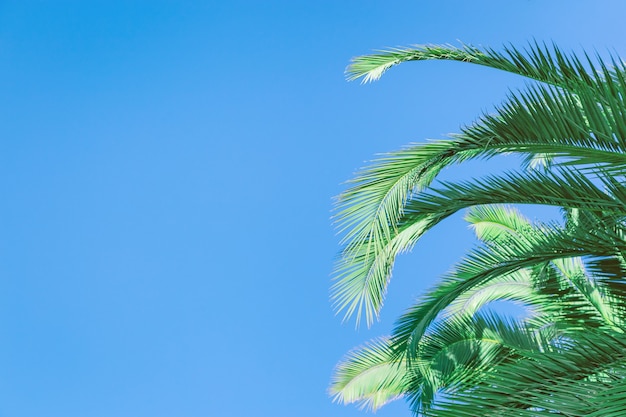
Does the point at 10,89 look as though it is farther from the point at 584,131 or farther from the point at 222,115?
the point at 584,131

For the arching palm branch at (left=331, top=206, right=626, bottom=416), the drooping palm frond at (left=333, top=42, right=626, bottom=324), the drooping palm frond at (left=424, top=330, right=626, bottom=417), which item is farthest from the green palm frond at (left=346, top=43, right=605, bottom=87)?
the drooping palm frond at (left=424, top=330, right=626, bottom=417)

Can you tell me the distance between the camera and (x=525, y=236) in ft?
16.3

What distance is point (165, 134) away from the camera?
31.8 m

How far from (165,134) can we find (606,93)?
30.1 meters

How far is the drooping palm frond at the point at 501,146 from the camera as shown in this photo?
3.16m

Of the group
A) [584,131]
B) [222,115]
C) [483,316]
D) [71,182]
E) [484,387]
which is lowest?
[484,387]

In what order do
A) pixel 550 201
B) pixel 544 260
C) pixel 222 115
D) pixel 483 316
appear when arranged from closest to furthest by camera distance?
pixel 550 201 < pixel 544 260 < pixel 483 316 < pixel 222 115

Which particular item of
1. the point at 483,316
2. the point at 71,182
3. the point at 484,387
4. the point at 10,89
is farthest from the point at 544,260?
the point at 10,89

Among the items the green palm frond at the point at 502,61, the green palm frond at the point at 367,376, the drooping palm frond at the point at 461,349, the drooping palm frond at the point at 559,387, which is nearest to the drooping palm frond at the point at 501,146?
the green palm frond at the point at 502,61

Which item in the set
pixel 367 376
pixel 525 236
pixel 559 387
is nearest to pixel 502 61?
pixel 525 236

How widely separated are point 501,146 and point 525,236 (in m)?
1.52

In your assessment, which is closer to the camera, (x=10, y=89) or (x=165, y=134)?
(x=165, y=134)

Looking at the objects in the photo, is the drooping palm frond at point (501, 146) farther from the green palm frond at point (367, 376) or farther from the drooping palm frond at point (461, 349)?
the green palm frond at point (367, 376)

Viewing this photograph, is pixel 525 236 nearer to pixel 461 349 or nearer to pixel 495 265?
pixel 495 265
